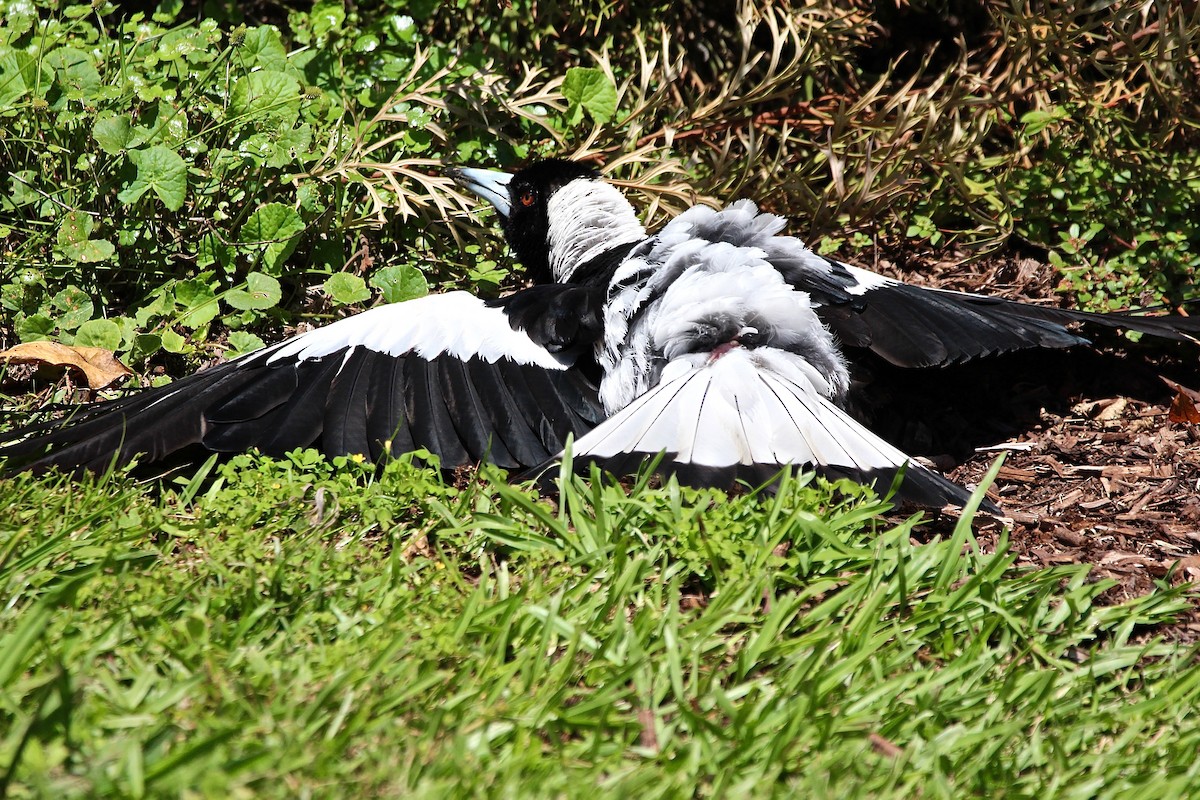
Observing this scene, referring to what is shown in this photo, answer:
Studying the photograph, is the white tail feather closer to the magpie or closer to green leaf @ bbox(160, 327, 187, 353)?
the magpie

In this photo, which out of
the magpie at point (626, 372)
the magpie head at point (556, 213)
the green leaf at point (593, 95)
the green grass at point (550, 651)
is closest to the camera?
the green grass at point (550, 651)

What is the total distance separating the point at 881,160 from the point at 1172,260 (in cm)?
125

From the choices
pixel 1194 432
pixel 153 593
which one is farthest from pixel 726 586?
pixel 1194 432

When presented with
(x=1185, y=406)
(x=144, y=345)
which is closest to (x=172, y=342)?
(x=144, y=345)

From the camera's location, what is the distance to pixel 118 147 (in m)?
3.68

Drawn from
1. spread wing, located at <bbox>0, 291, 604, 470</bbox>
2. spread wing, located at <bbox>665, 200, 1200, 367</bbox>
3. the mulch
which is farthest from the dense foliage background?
spread wing, located at <bbox>665, 200, 1200, 367</bbox>

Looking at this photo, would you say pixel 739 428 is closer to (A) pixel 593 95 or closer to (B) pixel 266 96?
(A) pixel 593 95

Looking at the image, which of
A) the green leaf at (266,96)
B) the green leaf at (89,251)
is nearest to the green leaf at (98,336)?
the green leaf at (89,251)

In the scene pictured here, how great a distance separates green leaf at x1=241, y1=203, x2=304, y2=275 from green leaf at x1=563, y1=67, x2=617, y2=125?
1.30m

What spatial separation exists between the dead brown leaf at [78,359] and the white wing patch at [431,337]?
2.14ft

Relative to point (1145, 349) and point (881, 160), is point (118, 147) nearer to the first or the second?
point (881, 160)

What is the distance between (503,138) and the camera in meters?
4.66

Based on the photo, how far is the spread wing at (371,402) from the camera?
3037mm

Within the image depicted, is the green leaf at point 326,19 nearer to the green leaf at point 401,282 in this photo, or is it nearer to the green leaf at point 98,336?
the green leaf at point 401,282
